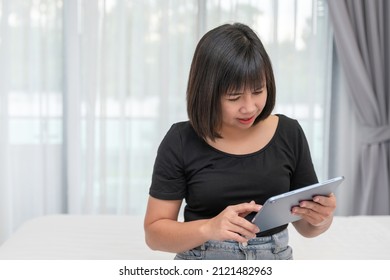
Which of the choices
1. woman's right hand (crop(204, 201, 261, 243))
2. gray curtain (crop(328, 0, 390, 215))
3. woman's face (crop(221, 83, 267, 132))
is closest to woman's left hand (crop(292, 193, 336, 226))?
woman's right hand (crop(204, 201, 261, 243))

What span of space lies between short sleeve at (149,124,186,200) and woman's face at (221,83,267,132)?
16 cm

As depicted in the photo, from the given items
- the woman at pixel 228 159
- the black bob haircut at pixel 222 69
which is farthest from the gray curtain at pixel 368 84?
the black bob haircut at pixel 222 69

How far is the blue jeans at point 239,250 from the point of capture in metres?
1.43

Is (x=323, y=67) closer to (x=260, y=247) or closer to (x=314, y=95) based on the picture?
(x=314, y=95)

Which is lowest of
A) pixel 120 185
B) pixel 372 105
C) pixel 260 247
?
pixel 120 185

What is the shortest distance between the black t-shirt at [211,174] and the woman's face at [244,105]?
0.10m

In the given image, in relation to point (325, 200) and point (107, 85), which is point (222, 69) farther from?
point (107, 85)

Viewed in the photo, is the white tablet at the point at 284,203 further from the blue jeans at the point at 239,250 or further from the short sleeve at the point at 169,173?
the short sleeve at the point at 169,173

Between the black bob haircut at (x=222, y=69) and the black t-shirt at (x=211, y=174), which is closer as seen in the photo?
the black bob haircut at (x=222, y=69)

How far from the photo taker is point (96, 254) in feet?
6.44
